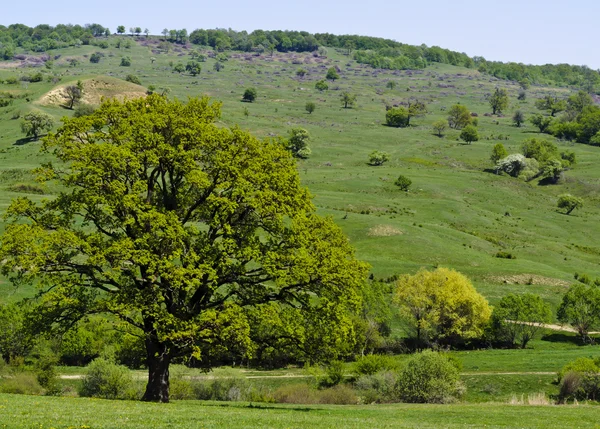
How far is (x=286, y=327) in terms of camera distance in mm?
31250

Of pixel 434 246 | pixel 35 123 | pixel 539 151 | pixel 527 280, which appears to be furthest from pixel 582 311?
pixel 35 123

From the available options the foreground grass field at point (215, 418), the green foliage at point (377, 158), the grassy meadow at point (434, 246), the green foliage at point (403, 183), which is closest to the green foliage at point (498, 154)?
the grassy meadow at point (434, 246)

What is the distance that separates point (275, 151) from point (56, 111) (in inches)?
6546

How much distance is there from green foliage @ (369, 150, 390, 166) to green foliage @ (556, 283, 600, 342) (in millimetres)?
101572

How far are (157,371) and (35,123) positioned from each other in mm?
145158

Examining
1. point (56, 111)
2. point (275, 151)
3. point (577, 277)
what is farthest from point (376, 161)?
point (275, 151)

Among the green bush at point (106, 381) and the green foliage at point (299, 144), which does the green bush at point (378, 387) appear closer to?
the green bush at point (106, 381)

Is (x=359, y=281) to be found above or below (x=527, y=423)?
above

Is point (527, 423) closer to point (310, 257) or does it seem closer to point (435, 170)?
point (310, 257)

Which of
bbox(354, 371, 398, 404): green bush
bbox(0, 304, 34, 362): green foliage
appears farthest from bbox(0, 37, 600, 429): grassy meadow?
bbox(354, 371, 398, 404): green bush

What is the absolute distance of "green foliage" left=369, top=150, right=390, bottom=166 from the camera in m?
178

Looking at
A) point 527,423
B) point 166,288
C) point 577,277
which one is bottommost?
point 577,277

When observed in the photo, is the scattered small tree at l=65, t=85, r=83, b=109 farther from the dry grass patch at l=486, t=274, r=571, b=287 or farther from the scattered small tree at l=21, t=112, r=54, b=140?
the dry grass patch at l=486, t=274, r=571, b=287

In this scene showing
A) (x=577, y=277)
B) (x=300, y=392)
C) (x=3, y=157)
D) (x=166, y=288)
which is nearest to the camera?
(x=166, y=288)
